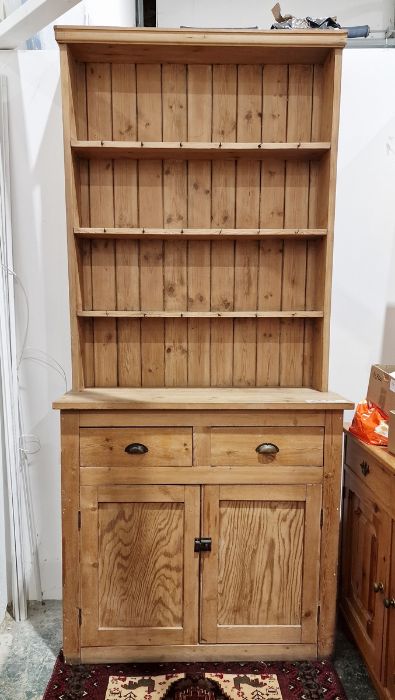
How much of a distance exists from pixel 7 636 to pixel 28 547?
0.36 meters

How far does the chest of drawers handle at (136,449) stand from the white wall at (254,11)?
10.8ft

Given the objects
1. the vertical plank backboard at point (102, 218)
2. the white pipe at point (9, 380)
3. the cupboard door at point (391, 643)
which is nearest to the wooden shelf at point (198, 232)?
the vertical plank backboard at point (102, 218)

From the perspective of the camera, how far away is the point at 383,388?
1.81m

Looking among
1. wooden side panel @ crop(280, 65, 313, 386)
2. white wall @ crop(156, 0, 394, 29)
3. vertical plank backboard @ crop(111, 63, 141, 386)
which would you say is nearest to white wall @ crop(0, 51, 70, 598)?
vertical plank backboard @ crop(111, 63, 141, 386)

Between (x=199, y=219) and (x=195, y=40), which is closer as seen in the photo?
(x=195, y=40)

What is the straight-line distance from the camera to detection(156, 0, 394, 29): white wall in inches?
137

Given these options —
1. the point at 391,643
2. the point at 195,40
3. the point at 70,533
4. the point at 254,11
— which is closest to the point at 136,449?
the point at 70,533

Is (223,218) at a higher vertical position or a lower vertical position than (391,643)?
higher

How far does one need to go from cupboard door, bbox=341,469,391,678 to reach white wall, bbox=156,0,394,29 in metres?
3.39

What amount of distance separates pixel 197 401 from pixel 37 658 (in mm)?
1225

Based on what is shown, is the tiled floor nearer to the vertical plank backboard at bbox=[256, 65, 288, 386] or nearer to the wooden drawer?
the wooden drawer

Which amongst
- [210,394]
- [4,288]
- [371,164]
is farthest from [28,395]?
[371,164]

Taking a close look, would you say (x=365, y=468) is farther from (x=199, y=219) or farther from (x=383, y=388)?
(x=199, y=219)

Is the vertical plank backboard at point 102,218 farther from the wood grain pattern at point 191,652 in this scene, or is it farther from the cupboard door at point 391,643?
the cupboard door at point 391,643
